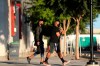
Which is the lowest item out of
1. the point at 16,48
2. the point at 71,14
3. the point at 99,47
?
the point at 99,47

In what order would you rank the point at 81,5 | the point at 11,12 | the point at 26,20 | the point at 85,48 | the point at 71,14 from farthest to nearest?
the point at 85,48
the point at 26,20
the point at 11,12
the point at 71,14
the point at 81,5

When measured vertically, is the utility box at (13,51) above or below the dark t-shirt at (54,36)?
below

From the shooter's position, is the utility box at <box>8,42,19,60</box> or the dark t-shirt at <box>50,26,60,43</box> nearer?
the dark t-shirt at <box>50,26,60,43</box>

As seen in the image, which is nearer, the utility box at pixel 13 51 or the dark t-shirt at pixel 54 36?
the dark t-shirt at pixel 54 36

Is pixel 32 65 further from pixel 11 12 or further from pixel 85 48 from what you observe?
pixel 85 48

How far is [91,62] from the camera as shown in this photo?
1552 centimetres

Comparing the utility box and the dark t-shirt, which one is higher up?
the dark t-shirt

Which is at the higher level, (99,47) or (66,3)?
(66,3)

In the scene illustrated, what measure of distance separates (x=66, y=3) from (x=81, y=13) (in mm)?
2158

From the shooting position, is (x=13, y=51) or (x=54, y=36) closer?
(x=54, y=36)

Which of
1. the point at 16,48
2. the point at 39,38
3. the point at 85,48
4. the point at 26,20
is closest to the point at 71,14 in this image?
the point at 16,48

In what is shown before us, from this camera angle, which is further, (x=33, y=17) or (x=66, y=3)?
(x=33, y=17)

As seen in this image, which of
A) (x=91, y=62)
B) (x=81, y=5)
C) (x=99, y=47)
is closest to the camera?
(x=91, y=62)

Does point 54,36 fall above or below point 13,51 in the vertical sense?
above
